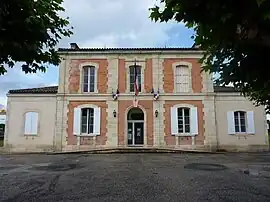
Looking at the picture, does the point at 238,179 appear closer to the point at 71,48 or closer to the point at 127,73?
the point at 127,73

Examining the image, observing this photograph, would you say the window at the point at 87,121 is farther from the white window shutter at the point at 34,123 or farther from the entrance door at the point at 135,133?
the white window shutter at the point at 34,123

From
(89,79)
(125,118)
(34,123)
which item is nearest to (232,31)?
(125,118)

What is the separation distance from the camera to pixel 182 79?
65.9ft

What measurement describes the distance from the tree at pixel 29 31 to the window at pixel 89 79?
50.2ft

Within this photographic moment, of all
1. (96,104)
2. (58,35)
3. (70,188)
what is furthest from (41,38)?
(96,104)

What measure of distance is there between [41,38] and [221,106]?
17.1m

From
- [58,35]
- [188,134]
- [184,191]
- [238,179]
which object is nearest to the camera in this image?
[58,35]

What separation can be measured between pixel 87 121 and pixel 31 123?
3597 millimetres

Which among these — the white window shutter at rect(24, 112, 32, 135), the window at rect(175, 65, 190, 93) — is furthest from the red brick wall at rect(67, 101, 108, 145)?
the window at rect(175, 65, 190, 93)

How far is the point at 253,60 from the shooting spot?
3865mm

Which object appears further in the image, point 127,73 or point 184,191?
point 127,73

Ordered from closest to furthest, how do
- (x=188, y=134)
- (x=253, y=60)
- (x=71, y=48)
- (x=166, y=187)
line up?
(x=253, y=60)
(x=166, y=187)
(x=188, y=134)
(x=71, y=48)

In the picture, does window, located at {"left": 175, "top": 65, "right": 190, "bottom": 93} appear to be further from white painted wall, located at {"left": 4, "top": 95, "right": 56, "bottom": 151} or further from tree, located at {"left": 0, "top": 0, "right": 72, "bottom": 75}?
tree, located at {"left": 0, "top": 0, "right": 72, "bottom": 75}

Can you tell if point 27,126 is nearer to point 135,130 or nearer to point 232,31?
point 135,130
